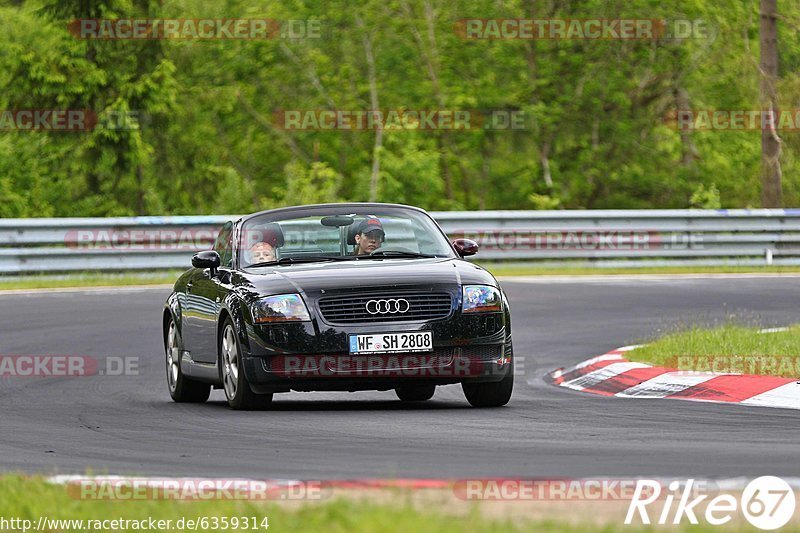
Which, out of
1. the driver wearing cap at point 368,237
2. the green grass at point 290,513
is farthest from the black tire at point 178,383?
the green grass at point 290,513

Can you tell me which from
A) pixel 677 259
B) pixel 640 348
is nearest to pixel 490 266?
pixel 677 259

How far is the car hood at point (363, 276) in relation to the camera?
10.9m

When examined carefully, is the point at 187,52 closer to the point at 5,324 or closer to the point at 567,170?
the point at 567,170

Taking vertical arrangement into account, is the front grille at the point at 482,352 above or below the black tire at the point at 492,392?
above

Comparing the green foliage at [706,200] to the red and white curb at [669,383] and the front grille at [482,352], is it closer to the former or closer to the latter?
the red and white curb at [669,383]

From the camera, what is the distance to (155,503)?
623 cm

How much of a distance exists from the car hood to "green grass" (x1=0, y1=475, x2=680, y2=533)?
434 centimetres

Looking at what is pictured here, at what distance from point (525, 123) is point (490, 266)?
1632 cm

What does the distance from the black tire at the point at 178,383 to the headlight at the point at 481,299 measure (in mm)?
2534

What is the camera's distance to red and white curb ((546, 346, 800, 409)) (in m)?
11.1

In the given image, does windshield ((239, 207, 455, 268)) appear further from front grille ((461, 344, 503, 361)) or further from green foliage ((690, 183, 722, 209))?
green foliage ((690, 183, 722, 209))

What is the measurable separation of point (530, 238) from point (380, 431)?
17.7m

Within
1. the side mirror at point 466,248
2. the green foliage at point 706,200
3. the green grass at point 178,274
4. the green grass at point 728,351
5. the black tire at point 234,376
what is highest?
the side mirror at point 466,248

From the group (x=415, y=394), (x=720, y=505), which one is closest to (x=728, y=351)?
(x=415, y=394)
